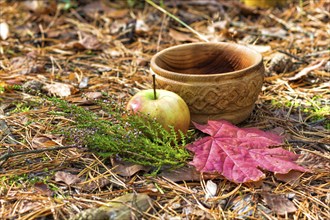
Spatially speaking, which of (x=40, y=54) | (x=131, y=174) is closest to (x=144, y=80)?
(x=40, y=54)

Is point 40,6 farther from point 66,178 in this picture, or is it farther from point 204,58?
point 66,178

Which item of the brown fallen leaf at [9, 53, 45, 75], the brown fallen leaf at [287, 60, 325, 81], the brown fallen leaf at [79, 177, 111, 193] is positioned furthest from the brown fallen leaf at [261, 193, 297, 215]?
the brown fallen leaf at [9, 53, 45, 75]

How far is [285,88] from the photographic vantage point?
102 inches

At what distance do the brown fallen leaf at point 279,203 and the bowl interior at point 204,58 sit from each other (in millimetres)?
800

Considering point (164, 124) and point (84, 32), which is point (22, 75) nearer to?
point (84, 32)

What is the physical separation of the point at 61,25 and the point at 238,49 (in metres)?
1.67

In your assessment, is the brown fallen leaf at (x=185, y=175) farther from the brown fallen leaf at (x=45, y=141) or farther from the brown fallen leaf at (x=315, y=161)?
the brown fallen leaf at (x=45, y=141)

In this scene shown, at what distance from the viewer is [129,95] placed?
251 cm

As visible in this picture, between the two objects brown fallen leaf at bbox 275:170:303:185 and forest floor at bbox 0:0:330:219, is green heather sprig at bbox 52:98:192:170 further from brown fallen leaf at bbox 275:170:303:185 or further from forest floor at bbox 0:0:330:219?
brown fallen leaf at bbox 275:170:303:185

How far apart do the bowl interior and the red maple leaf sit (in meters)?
0.46

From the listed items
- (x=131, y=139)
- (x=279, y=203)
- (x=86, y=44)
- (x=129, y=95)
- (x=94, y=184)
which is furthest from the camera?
(x=86, y=44)

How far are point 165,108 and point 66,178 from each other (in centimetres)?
46

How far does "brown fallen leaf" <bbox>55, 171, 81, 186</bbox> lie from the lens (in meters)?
1.75

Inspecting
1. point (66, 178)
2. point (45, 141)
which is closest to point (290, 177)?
point (66, 178)
